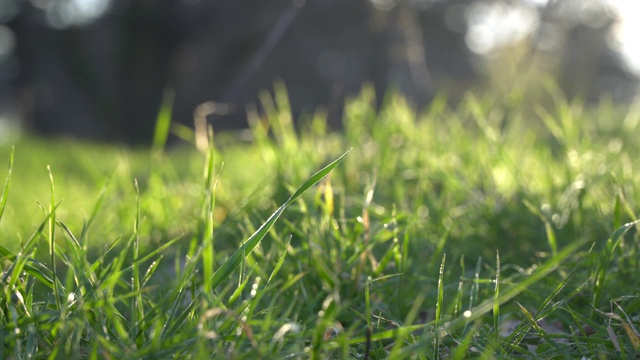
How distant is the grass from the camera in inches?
44.5

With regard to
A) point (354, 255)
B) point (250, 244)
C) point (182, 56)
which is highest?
point (250, 244)

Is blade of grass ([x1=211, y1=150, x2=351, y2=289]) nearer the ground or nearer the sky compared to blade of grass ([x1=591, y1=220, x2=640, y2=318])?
nearer the sky

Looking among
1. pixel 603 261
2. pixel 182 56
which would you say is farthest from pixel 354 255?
pixel 182 56

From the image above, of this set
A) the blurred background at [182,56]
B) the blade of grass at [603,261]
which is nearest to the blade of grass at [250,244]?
the blade of grass at [603,261]

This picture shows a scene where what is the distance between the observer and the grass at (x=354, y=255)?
113cm

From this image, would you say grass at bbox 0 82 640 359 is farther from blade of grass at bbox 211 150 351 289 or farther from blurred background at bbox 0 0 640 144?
blurred background at bbox 0 0 640 144

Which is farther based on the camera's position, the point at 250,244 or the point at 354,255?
the point at 354,255

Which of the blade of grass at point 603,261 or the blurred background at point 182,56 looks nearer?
the blade of grass at point 603,261

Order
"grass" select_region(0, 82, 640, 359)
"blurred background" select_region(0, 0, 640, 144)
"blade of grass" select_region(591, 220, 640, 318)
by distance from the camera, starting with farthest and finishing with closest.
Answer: "blurred background" select_region(0, 0, 640, 144)
"blade of grass" select_region(591, 220, 640, 318)
"grass" select_region(0, 82, 640, 359)

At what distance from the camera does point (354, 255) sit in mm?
1519

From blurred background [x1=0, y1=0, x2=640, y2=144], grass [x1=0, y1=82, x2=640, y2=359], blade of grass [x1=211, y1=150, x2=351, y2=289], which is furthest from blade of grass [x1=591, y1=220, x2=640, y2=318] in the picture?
blurred background [x1=0, y1=0, x2=640, y2=144]

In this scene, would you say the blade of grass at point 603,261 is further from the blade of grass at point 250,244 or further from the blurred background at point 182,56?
the blurred background at point 182,56

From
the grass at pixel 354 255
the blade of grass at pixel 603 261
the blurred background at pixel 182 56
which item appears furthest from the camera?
the blurred background at pixel 182 56

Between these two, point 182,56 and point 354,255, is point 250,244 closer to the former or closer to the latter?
point 354,255
